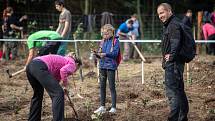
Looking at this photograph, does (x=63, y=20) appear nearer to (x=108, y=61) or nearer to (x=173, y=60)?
(x=108, y=61)

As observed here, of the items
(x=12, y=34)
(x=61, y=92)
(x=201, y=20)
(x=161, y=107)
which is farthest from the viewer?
(x=201, y=20)

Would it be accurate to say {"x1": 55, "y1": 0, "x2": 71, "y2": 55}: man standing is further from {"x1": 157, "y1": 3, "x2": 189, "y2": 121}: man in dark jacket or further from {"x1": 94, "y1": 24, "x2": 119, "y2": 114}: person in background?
{"x1": 157, "y1": 3, "x2": 189, "y2": 121}: man in dark jacket

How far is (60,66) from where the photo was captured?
6.60m

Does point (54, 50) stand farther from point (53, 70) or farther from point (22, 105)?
point (53, 70)

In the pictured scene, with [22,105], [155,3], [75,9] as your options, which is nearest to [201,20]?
[155,3]

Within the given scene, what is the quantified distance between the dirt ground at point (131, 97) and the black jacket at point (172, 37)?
1.25 metres

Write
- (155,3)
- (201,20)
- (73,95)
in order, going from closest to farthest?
(73,95)
(201,20)
(155,3)

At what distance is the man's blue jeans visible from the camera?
21.2 ft

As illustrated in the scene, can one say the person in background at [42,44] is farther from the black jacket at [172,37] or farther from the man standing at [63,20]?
the black jacket at [172,37]

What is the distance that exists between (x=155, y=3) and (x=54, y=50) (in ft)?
43.6

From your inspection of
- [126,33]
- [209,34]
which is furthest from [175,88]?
[209,34]

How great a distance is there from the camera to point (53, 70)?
657 centimetres

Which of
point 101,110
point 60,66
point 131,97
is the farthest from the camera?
point 131,97

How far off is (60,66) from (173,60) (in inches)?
59.1
